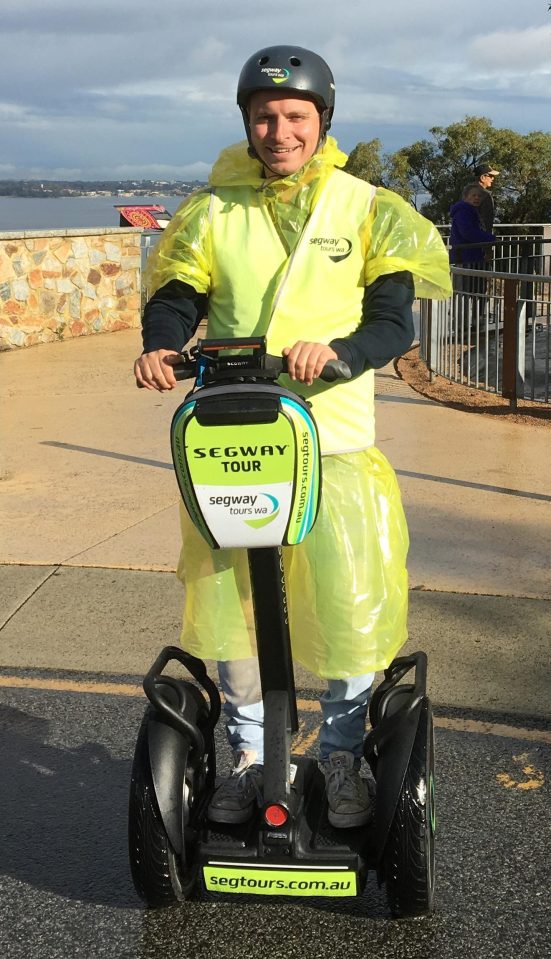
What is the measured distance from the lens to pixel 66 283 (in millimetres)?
Answer: 13203

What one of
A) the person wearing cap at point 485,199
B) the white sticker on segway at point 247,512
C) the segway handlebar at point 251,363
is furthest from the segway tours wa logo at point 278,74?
the person wearing cap at point 485,199

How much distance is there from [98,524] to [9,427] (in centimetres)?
278

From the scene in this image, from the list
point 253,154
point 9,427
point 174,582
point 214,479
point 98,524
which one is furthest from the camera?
point 9,427

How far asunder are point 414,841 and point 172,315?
4.58 feet

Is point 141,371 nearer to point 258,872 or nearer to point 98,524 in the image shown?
point 258,872

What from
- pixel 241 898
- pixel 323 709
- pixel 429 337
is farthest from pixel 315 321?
pixel 429 337

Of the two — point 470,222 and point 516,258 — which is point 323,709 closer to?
point 516,258

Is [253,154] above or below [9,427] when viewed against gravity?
above

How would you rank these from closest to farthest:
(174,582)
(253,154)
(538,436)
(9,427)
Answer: (253,154), (174,582), (538,436), (9,427)

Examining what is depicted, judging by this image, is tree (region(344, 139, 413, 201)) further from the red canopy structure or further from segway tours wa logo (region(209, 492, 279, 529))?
segway tours wa logo (region(209, 492, 279, 529))

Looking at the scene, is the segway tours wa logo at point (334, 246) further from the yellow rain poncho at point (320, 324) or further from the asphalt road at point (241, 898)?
the asphalt road at point (241, 898)

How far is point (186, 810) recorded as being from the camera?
2.88 m

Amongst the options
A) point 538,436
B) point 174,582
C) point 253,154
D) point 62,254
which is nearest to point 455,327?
point 538,436

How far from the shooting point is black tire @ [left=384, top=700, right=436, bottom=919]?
9.08 ft
